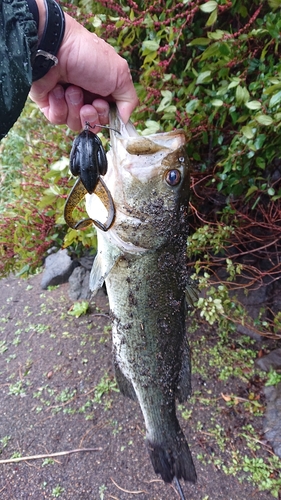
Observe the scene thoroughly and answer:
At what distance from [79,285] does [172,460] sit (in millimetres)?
2813

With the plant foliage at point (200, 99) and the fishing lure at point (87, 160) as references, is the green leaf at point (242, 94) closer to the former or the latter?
the plant foliage at point (200, 99)

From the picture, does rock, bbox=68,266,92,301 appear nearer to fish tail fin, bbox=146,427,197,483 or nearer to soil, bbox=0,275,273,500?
soil, bbox=0,275,273,500

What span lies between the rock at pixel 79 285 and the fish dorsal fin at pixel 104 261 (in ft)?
9.08

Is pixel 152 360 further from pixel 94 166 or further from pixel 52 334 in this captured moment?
pixel 52 334

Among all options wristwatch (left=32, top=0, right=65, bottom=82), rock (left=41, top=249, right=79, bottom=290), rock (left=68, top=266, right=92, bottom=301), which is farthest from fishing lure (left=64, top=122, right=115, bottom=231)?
rock (left=41, top=249, right=79, bottom=290)

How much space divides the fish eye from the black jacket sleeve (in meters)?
0.53

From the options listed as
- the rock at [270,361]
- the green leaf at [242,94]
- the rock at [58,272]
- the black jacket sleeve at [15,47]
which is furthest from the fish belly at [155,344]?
the rock at [58,272]

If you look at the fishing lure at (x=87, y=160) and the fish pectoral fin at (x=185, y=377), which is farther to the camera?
the fish pectoral fin at (x=185, y=377)

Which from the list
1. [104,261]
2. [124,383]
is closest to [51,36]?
[104,261]

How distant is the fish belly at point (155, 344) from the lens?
4.48ft

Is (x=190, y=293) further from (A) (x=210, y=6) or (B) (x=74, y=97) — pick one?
(A) (x=210, y=6)

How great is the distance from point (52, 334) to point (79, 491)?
1599mm

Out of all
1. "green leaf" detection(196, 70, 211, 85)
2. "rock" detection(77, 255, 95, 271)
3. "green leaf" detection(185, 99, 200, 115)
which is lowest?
"rock" detection(77, 255, 95, 271)

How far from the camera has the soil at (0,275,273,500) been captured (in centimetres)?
246
